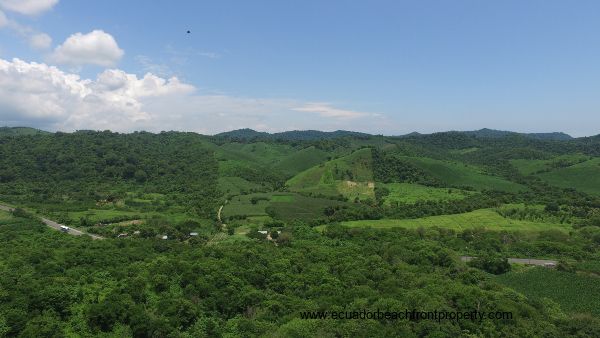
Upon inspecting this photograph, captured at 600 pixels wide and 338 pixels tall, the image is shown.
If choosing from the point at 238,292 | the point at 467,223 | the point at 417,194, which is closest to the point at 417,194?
the point at 417,194

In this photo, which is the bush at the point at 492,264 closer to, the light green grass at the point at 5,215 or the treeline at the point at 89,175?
the treeline at the point at 89,175

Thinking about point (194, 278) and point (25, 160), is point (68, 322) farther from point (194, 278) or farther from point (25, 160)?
point (25, 160)

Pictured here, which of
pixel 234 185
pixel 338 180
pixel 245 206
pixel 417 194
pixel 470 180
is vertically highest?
pixel 470 180

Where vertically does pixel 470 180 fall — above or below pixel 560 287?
above

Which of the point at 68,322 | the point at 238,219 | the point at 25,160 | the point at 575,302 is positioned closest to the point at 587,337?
the point at 575,302

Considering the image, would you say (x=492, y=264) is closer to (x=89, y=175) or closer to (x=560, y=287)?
(x=560, y=287)

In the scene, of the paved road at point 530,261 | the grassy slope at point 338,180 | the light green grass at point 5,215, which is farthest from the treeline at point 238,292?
the grassy slope at point 338,180
